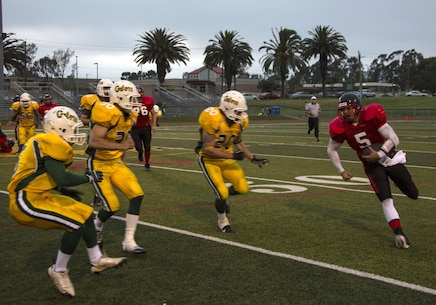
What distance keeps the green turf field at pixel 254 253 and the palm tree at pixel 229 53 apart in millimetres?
58666

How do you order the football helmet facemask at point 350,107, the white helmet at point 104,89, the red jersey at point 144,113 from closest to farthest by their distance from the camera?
the football helmet facemask at point 350,107 < the white helmet at point 104,89 < the red jersey at point 144,113

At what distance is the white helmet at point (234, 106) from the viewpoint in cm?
607

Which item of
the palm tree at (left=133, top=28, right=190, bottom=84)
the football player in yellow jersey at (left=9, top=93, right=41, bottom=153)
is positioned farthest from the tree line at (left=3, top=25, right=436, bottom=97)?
the football player in yellow jersey at (left=9, top=93, right=41, bottom=153)

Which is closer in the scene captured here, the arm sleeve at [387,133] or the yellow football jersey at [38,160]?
the yellow football jersey at [38,160]

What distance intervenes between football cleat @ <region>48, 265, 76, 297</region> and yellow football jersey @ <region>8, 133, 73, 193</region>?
0.69 metres

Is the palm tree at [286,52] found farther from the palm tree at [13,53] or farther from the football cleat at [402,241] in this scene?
the football cleat at [402,241]

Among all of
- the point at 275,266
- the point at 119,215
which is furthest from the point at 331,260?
the point at 119,215

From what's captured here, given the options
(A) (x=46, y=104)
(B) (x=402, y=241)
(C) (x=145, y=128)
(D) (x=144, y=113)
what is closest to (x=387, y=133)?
(B) (x=402, y=241)

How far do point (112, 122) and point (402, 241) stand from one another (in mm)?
3217

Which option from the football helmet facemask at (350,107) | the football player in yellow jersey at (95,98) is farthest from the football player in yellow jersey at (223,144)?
the football player in yellow jersey at (95,98)

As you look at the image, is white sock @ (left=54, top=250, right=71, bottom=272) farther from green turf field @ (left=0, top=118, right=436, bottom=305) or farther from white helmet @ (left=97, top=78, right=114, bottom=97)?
white helmet @ (left=97, top=78, right=114, bottom=97)

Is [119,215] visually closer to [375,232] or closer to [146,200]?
[146,200]

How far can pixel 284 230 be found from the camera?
6.28 meters

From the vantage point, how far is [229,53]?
66.6 m
